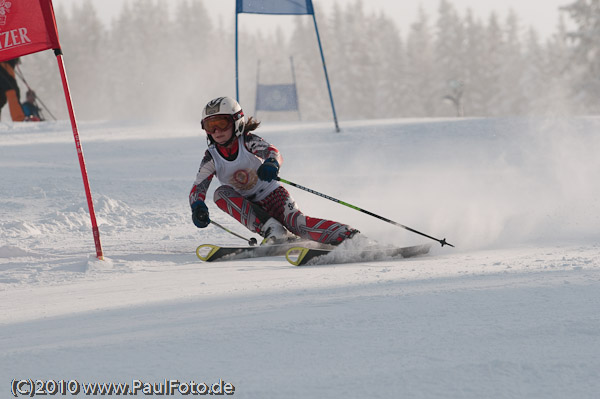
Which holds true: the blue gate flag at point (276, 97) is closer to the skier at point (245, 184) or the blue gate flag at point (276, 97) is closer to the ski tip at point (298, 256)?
the skier at point (245, 184)

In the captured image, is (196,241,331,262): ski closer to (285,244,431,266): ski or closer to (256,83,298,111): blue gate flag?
(285,244,431,266): ski

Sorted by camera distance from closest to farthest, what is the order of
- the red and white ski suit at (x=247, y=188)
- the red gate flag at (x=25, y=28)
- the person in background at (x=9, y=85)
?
the red gate flag at (x=25, y=28) → the red and white ski suit at (x=247, y=188) → the person in background at (x=9, y=85)

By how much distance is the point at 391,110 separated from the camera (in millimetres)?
58312

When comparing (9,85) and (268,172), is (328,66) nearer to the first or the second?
(9,85)

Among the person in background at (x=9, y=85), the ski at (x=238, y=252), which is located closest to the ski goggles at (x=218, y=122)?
the ski at (x=238, y=252)

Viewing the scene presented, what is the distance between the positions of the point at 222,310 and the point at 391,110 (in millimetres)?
56822

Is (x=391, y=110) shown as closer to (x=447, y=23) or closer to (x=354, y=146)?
(x=447, y=23)

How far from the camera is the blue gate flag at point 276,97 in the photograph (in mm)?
18922

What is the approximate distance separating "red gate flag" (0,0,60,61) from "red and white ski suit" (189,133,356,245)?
1.50 meters

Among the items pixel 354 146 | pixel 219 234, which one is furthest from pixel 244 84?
pixel 219 234

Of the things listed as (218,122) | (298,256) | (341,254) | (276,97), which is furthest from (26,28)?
(276,97)

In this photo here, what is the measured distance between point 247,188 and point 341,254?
51.2 inches

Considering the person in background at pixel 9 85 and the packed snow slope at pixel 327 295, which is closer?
the packed snow slope at pixel 327 295

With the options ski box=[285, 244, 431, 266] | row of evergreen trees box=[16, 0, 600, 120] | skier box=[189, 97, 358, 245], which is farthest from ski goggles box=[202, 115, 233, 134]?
row of evergreen trees box=[16, 0, 600, 120]
